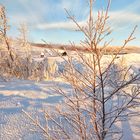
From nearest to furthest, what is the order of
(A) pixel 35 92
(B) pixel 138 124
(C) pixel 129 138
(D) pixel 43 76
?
(C) pixel 129 138 < (B) pixel 138 124 < (A) pixel 35 92 < (D) pixel 43 76

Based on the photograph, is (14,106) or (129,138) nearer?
(129,138)

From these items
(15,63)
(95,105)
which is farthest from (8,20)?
(95,105)

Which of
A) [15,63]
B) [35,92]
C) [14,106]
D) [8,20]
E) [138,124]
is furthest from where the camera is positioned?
[8,20]

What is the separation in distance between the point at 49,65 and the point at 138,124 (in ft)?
24.4

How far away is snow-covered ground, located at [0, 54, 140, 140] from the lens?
464cm

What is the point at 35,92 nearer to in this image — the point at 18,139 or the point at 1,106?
the point at 1,106

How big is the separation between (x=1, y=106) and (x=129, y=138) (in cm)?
245

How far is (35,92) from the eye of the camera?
649 cm

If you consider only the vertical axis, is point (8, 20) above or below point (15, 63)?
above

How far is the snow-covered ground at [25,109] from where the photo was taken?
4637mm

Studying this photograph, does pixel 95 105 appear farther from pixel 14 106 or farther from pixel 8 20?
pixel 8 20

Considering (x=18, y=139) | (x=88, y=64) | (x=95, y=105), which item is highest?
(x=88, y=64)

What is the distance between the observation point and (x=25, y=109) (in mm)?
5414

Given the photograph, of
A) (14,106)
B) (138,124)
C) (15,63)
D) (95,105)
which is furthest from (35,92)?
(15,63)
